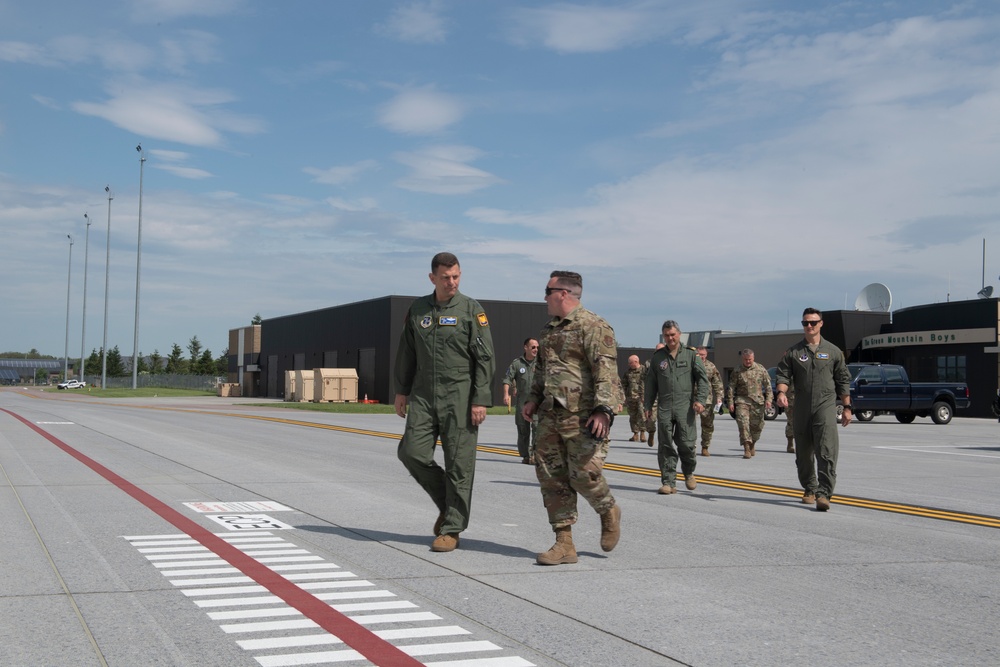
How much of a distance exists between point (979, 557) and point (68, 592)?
630cm

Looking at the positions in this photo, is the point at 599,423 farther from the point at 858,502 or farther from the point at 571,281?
the point at 858,502

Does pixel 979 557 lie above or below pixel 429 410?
below

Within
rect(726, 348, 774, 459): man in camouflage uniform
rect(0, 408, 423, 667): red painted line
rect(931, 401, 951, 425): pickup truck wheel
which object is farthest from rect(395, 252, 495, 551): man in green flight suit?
rect(931, 401, 951, 425): pickup truck wheel

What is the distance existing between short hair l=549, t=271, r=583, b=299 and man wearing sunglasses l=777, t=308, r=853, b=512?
4.04 metres

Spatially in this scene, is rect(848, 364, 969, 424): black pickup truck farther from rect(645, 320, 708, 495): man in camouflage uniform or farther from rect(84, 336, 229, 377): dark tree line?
rect(84, 336, 229, 377): dark tree line

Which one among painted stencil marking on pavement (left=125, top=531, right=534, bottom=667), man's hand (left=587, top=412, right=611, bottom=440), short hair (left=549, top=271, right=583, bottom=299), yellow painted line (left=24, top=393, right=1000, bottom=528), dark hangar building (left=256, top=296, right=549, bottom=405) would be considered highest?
dark hangar building (left=256, top=296, right=549, bottom=405)

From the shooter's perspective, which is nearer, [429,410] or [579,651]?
[579,651]

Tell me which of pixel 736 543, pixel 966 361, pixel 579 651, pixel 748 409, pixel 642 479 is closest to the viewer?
pixel 579 651

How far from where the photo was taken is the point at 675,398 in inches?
462

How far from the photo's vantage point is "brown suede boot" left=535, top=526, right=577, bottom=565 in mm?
6715

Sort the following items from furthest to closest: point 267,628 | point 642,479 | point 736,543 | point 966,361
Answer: point 966,361
point 642,479
point 736,543
point 267,628

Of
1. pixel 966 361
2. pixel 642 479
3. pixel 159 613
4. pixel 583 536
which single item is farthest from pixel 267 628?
pixel 966 361

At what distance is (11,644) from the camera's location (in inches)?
179

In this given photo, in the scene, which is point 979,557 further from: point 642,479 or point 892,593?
point 642,479
